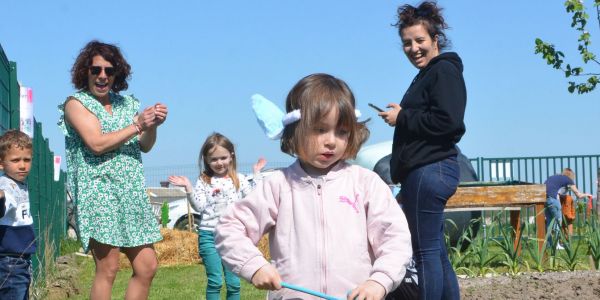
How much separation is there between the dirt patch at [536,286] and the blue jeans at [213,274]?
5.19ft

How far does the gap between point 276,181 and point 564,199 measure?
43.9 ft

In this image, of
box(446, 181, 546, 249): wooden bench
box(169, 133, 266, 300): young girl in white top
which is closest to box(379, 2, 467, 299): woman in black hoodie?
box(169, 133, 266, 300): young girl in white top

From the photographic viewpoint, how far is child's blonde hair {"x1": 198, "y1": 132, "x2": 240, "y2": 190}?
23.5ft

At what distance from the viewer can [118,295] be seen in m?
8.86

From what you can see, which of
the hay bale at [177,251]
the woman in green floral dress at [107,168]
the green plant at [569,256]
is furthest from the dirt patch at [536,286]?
the hay bale at [177,251]

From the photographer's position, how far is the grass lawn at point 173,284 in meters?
8.64

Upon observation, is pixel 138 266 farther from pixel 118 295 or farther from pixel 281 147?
pixel 118 295

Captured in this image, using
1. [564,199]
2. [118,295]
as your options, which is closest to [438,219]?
[118,295]

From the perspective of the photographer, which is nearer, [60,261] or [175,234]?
[60,261]

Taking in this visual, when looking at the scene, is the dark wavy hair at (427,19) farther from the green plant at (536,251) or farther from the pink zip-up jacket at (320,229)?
the green plant at (536,251)

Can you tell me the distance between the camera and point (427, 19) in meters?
5.27

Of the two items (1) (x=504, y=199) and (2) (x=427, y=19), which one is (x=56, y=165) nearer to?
(1) (x=504, y=199)

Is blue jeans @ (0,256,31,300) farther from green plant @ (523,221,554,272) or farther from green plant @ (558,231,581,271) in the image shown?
green plant @ (558,231,581,271)

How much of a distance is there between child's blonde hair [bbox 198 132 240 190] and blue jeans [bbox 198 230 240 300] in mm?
470
